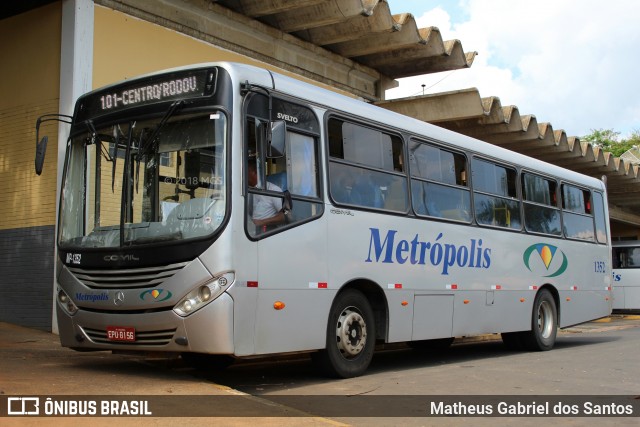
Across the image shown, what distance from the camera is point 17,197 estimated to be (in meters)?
12.7

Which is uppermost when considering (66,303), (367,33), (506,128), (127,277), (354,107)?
(367,33)

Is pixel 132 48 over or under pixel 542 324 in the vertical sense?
over

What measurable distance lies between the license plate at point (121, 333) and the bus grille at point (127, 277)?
1.36ft

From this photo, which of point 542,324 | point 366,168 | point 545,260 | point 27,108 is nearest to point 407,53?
point 545,260

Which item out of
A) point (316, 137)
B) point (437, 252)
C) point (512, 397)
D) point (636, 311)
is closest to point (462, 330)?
point (437, 252)

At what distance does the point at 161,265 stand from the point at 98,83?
618 cm

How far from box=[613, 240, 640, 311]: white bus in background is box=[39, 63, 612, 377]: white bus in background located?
1823 centimetres

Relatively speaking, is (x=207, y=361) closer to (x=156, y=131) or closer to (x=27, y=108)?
(x=156, y=131)

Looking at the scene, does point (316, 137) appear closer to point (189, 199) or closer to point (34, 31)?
point (189, 199)

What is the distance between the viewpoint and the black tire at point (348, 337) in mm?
8195

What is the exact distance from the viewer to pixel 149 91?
7.75 m

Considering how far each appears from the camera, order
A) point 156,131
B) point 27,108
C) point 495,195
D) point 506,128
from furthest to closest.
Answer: point 506,128 < point 27,108 < point 495,195 < point 156,131

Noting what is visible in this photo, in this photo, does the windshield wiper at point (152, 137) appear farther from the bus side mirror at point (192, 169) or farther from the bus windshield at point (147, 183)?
Answer: the bus side mirror at point (192, 169)

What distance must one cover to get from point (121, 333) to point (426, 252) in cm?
436
